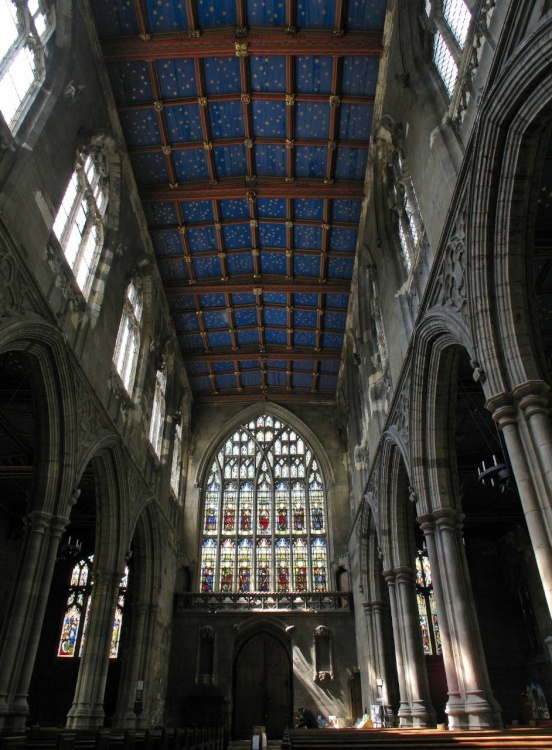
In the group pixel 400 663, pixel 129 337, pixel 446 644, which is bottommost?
pixel 446 644

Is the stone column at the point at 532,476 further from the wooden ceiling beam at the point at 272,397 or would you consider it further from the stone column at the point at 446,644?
the wooden ceiling beam at the point at 272,397

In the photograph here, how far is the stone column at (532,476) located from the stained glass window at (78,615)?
15.4 m

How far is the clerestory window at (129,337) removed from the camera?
14377mm

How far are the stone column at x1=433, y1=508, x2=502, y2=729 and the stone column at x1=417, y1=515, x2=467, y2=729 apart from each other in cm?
6

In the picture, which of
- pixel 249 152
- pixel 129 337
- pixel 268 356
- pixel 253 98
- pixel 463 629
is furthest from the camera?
pixel 268 356

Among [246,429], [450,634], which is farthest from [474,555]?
[450,634]

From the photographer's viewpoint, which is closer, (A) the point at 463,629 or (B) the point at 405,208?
(A) the point at 463,629

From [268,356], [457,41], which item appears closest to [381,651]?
[268,356]

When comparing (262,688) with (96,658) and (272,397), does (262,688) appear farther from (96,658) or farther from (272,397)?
(272,397)

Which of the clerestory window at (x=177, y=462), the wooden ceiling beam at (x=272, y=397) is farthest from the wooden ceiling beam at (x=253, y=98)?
the wooden ceiling beam at (x=272, y=397)

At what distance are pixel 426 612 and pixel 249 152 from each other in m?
16.2

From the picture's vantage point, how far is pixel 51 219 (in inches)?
387

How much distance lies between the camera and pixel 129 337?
50.2 feet

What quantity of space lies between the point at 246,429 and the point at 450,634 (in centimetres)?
1584
